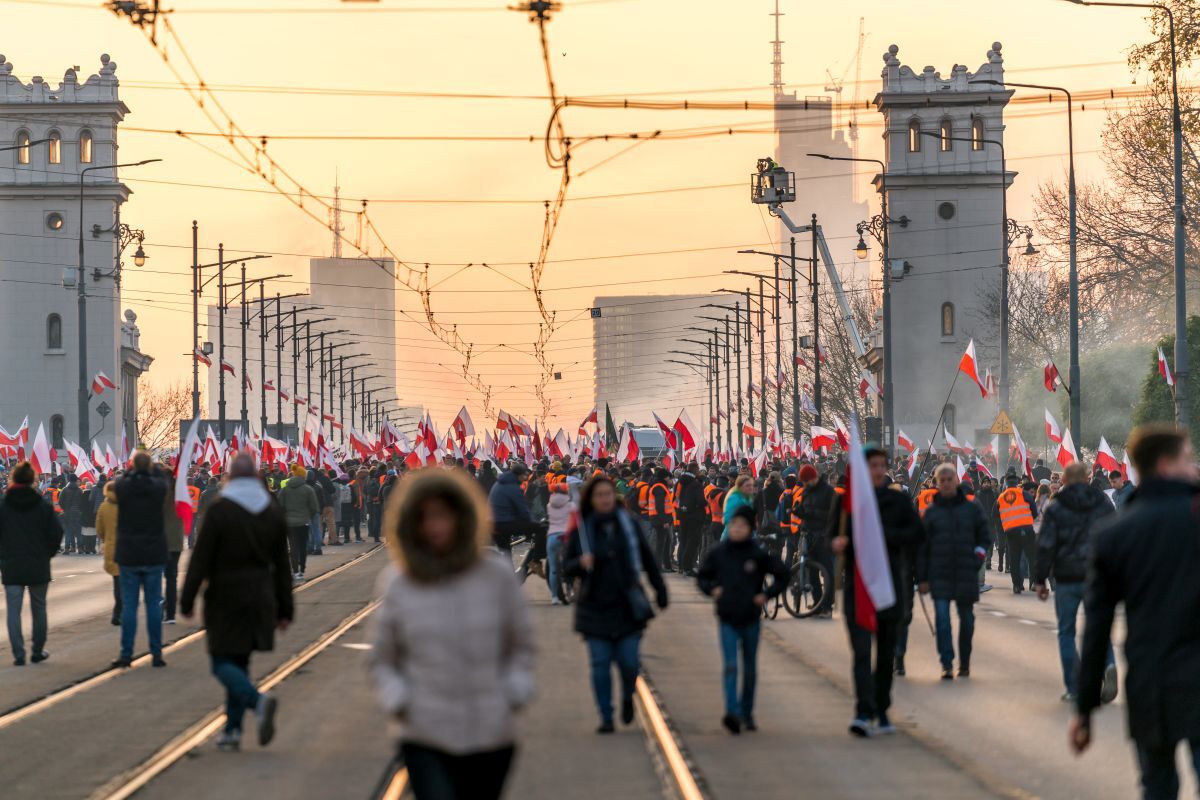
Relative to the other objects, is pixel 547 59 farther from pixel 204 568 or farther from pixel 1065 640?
pixel 204 568

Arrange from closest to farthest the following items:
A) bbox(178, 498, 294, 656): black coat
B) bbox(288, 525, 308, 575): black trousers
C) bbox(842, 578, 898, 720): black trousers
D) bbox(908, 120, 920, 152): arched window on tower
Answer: bbox(178, 498, 294, 656): black coat
bbox(842, 578, 898, 720): black trousers
bbox(288, 525, 308, 575): black trousers
bbox(908, 120, 920, 152): arched window on tower

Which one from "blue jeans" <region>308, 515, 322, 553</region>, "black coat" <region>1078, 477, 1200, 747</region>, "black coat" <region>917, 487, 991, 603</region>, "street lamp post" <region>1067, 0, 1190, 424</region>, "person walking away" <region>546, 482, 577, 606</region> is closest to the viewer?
"black coat" <region>1078, 477, 1200, 747</region>

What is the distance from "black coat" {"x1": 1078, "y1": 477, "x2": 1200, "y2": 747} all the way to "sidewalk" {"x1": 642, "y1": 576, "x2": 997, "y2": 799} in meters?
3.10

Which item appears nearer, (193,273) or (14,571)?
(14,571)

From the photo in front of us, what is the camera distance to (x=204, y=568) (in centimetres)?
1143

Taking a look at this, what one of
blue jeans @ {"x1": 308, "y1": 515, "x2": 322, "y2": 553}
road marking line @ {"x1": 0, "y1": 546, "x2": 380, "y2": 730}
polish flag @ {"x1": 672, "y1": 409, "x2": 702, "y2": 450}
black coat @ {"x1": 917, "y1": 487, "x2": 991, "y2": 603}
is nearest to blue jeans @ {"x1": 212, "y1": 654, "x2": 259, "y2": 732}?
road marking line @ {"x1": 0, "y1": 546, "x2": 380, "y2": 730}

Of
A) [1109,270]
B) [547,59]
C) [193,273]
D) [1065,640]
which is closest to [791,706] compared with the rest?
[1065,640]

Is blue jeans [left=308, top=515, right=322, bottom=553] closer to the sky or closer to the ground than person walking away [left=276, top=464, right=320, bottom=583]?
closer to the ground

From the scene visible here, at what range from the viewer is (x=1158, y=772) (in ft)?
23.7

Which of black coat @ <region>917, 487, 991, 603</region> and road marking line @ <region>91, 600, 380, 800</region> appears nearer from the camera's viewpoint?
road marking line @ <region>91, 600, 380, 800</region>

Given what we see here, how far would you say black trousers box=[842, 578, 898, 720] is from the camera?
1248 centimetres

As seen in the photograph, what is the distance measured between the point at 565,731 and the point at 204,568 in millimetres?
2636

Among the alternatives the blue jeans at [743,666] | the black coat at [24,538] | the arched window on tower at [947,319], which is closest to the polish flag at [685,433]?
the black coat at [24,538]

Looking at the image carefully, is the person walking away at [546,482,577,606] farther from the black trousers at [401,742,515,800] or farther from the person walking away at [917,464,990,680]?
the black trousers at [401,742,515,800]
